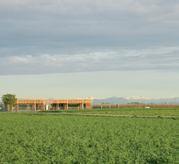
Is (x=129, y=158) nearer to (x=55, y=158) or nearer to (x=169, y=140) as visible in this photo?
(x=55, y=158)

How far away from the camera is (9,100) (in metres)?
150

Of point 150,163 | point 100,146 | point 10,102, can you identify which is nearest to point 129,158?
point 150,163

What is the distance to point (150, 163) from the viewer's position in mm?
21000

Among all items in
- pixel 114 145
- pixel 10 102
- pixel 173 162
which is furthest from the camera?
pixel 10 102

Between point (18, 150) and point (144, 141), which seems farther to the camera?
point (144, 141)

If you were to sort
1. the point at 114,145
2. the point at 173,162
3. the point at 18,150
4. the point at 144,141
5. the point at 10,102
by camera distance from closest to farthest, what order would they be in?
the point at 173,162 < the point at 18,150 < the point at 114,145 < the point at 144,141 < the point at 10,102

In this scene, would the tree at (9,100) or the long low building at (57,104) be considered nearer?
the tree at (9,100)

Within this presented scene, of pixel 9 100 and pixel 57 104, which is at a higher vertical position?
pixel 9 100

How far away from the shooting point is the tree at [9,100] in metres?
150

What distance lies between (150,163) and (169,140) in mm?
9985

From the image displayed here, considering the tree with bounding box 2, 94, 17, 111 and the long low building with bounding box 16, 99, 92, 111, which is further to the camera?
the long low building with bounding box 16, 99, 92, 111

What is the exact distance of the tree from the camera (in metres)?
150

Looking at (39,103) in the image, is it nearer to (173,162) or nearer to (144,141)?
(144,141)

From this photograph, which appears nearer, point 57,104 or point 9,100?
point 9,100
